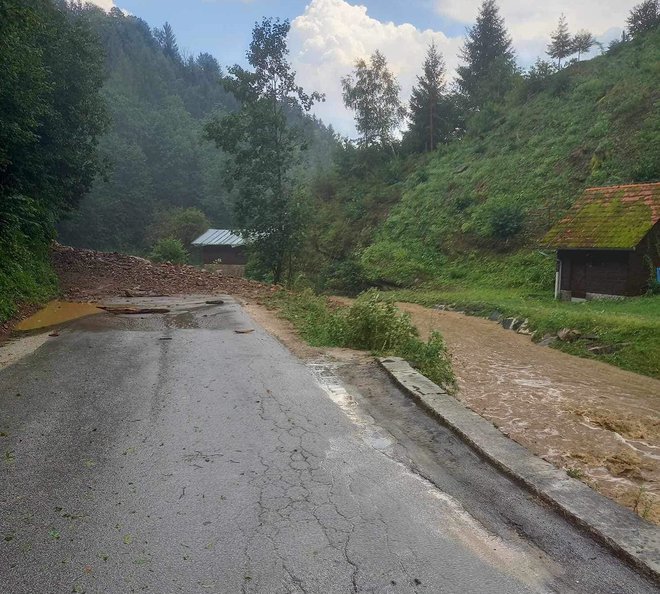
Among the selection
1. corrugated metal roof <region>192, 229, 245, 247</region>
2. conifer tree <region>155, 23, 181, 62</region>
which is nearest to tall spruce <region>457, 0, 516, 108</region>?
corrugated metal roof <region>192, 229, 245, 247</region>

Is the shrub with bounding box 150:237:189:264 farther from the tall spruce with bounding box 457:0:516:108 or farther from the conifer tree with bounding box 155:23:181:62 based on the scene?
the conifer tree with bounding box 155:23:181:62

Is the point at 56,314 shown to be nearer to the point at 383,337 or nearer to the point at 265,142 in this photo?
the point at 383,337

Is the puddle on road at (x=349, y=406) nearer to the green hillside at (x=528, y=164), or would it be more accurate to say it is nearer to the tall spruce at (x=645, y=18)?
the green hillside at (x=528, y=164)

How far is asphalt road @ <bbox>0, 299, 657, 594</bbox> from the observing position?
2914mm

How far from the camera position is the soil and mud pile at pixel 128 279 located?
56.5 feet

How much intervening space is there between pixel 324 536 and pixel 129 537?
1.21 meters

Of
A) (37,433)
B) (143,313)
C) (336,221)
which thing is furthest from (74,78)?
→ (336,221)

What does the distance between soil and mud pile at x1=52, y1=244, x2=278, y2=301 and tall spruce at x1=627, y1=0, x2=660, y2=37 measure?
142 feet

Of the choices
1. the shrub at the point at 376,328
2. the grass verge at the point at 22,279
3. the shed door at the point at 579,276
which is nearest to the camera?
the shrub at the point at 376,328

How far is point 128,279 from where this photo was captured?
19453mm

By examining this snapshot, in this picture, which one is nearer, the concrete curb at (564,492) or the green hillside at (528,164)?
the concrete curb at (564,492)

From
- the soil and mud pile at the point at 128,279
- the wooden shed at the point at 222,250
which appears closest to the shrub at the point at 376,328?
the soil and mud pile at the point at 128,279

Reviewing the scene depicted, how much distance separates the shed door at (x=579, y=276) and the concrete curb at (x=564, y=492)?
692 inches

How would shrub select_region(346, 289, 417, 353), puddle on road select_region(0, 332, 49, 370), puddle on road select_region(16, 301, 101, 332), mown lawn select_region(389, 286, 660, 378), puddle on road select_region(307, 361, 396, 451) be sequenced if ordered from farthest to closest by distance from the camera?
1. mown lawn select_region(389, 286, 660, 378)
2. puddle on road select_region(16, 301, 101, 332)
3. shrub select_region(346, 289, 417, 353)
4. puddle on road select_region(0, 332, 49, 370)
5. puddle on road select_region(307, 361, 396, 451)
